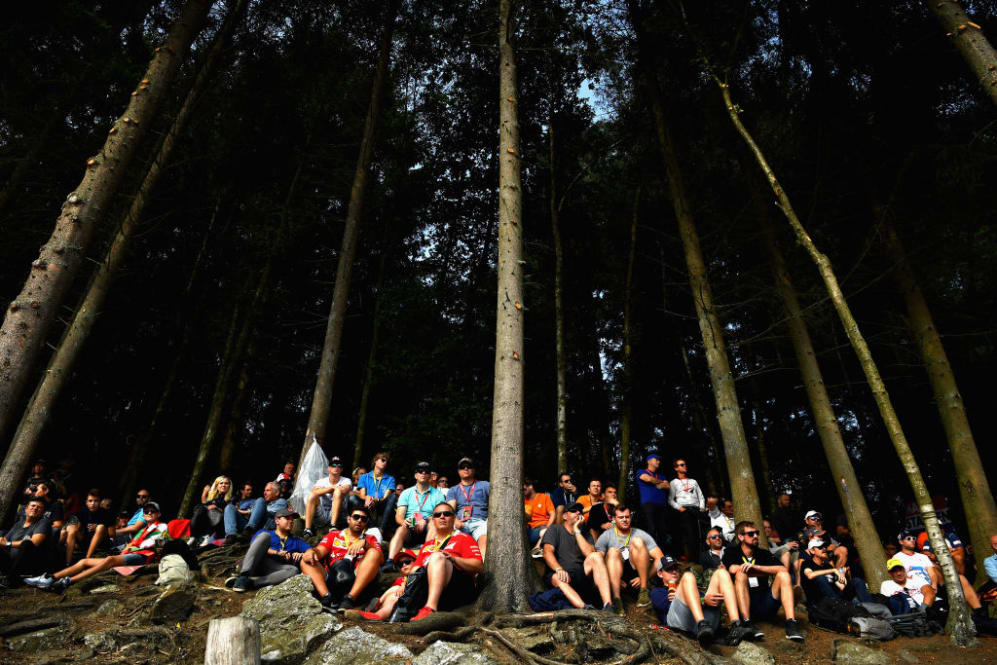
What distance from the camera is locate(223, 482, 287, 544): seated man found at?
8414 millimetres

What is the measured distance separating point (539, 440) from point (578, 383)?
93.6 inches

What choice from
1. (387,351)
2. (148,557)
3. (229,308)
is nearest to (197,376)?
(229,308)

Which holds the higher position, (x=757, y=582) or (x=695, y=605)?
(x=757, y=582)

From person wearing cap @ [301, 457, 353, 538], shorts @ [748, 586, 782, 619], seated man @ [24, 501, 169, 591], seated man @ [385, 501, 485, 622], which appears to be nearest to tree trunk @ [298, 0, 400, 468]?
person wearing cap @ [301, 457, 353, 538]

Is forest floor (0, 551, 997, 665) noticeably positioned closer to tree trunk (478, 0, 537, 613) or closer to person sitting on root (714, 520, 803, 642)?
person sitting on root (714, 520, 803, 642)

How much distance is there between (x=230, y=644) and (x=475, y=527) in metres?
4.58

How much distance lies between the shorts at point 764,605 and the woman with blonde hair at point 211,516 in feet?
24.8

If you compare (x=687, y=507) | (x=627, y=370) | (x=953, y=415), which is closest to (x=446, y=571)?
(x=687, y=507)

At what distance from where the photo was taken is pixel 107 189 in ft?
21.1

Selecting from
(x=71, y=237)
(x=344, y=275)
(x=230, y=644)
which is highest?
(x=344, y=275)

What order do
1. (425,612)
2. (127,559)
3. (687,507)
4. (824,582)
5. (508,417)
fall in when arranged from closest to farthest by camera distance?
(425,612), (508,417), (824,582), (127,559), (687,507)

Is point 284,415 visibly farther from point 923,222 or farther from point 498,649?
point 923,222

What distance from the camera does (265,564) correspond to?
22.2 feet

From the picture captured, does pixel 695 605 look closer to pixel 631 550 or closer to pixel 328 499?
pixel 631 550
